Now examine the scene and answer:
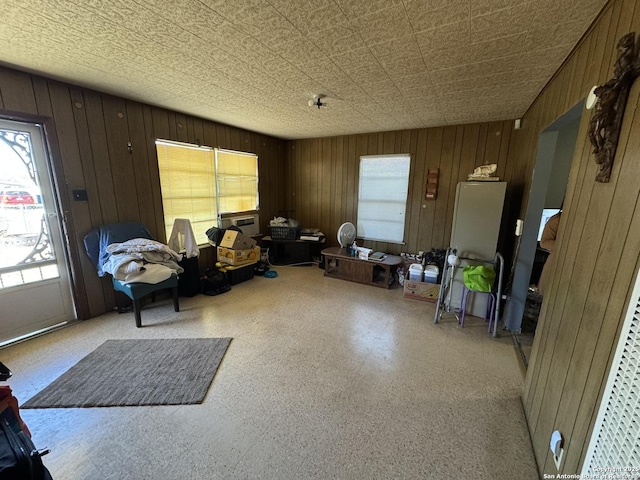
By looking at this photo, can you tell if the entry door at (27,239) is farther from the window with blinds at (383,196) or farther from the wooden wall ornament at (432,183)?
the wooden wall ornament at (432,183)

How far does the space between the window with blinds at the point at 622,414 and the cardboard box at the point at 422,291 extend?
8.34 feet

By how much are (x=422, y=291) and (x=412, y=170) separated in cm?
196

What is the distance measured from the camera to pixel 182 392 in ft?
6.10

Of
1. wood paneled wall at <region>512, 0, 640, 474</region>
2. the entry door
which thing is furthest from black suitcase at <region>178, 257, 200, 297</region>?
wood paneled wall at <region>512, 0, 640, 474</region>

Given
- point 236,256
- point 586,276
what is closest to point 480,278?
point 586,276

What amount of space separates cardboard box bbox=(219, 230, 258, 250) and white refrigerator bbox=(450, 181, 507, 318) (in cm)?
291

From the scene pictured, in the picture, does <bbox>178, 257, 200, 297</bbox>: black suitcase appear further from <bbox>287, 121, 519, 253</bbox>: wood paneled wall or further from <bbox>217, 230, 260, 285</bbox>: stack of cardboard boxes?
<bbox>287, 121, 519, 253</bbox>: wood paneled wall

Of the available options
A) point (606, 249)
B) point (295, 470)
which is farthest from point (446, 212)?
point (295, 470)

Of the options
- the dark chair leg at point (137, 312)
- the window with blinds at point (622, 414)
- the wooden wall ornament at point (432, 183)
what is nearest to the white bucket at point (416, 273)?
the wooden wall ornament at point (432, 183)

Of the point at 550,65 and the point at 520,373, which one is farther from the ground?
the point at 550,65

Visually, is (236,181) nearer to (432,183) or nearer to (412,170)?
(412,170)

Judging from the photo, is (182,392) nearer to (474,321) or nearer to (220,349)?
(220,349)

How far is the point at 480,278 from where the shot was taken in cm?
263

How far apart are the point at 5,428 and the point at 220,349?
4.88 feet
